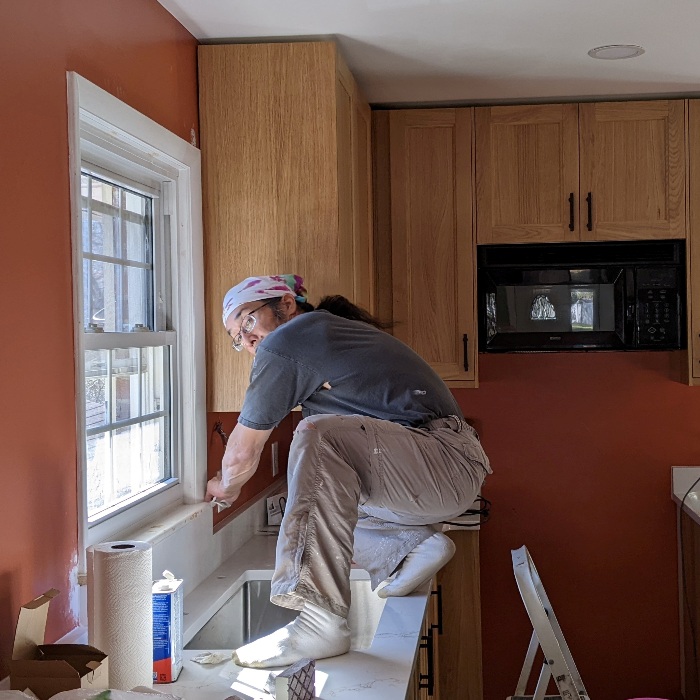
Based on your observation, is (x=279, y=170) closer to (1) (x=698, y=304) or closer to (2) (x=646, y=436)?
(1) (x=698, y=304)

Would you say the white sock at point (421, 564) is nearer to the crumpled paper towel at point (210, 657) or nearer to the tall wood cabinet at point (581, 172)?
the crumpled paper towel at point (210, 657)

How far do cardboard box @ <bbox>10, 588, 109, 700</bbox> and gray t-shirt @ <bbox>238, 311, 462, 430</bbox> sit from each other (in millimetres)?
755

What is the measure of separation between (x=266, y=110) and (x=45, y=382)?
3.87 feet

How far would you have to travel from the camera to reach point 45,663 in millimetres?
1290

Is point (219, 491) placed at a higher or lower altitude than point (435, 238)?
lower

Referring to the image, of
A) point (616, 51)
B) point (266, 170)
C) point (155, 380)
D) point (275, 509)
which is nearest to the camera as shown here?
point (155, 380)

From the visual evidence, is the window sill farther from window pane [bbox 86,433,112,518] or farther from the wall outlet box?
the wall outlet box

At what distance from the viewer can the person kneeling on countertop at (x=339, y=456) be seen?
177cm

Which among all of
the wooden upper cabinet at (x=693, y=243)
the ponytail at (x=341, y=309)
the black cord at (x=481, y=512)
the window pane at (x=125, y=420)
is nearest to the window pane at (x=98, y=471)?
the window pane at (x=125, y=420)

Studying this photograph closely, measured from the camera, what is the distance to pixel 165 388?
245 cm

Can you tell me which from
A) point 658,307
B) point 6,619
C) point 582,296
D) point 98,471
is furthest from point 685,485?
point 6,619

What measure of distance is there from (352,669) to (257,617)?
85 centimetres

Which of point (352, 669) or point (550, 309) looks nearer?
point (352, 669)

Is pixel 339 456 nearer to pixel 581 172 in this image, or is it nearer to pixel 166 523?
pixel 166 523
